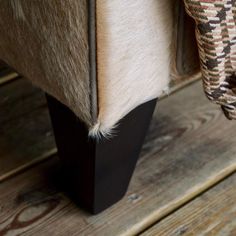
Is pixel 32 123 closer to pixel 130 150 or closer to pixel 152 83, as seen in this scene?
pixel 130 150

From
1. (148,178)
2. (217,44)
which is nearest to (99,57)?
(217,44)

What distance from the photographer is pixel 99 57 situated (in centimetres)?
55

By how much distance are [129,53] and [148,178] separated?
326 mm

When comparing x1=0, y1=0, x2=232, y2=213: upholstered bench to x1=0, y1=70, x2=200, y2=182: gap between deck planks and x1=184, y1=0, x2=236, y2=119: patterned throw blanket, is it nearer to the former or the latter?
x1=184, y1=0, x2=236, y2=119: patterned throw blanket

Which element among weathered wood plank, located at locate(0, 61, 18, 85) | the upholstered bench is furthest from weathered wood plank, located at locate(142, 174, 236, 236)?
weathered wood plank, located at locate(0, 61, 18, 85)

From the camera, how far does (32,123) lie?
36.9 inches

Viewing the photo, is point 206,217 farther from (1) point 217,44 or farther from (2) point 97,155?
(1) point 217,44

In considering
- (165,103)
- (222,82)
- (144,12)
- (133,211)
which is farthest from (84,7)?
(165,103)

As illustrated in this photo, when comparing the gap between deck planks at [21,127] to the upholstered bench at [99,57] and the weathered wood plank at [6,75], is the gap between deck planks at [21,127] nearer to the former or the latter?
the weathered wood plank at [6,75]

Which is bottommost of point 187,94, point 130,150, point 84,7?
point 187,94

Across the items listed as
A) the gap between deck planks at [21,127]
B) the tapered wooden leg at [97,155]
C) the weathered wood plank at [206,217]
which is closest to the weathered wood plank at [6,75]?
the gap between deck planks at [21,127]

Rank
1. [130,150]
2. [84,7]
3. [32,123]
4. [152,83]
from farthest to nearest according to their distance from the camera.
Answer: [32,123] → [130,150] → [152,83] → [84,7]

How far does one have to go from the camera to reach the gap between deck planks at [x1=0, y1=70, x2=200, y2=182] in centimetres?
87

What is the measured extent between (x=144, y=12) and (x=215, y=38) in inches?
3.0
